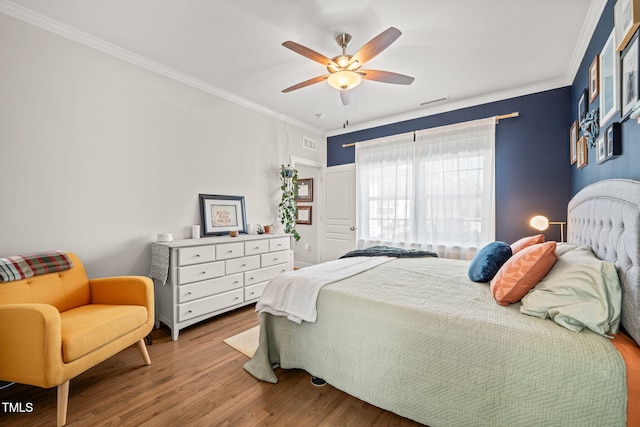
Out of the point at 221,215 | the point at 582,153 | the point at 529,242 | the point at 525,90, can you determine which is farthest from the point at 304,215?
the point at 582,153

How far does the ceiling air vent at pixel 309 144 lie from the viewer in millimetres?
4930

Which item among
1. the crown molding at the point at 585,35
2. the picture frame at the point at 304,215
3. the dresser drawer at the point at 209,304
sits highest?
the crown molding at the point at 585,35

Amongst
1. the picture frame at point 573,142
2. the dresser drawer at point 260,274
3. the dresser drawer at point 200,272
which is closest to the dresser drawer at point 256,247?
the dresser drawer at point 260,274

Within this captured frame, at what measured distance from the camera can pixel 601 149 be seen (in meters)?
2.06

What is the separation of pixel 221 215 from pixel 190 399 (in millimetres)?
2181

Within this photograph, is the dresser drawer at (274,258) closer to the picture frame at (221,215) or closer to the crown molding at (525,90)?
the picture frame at (221,215)

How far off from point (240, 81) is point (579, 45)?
134 inches

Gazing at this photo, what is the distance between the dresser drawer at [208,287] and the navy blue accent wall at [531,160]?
3.40 m

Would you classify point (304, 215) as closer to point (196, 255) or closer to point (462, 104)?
point (196, 255)

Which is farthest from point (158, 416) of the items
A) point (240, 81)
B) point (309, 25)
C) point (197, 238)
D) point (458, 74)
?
point (458, 74)

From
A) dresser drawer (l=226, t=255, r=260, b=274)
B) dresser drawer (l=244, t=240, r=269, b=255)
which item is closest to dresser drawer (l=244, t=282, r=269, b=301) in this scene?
dresser drawer (l=226, t=255, r=260, b=274)

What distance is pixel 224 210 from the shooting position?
11.9 ft

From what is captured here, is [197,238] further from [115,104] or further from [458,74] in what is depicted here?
[458,74]

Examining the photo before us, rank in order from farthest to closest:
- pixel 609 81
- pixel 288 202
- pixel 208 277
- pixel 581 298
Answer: pixel 288 202
pixel 208 277
pixel 609 81
pixel 581 298
